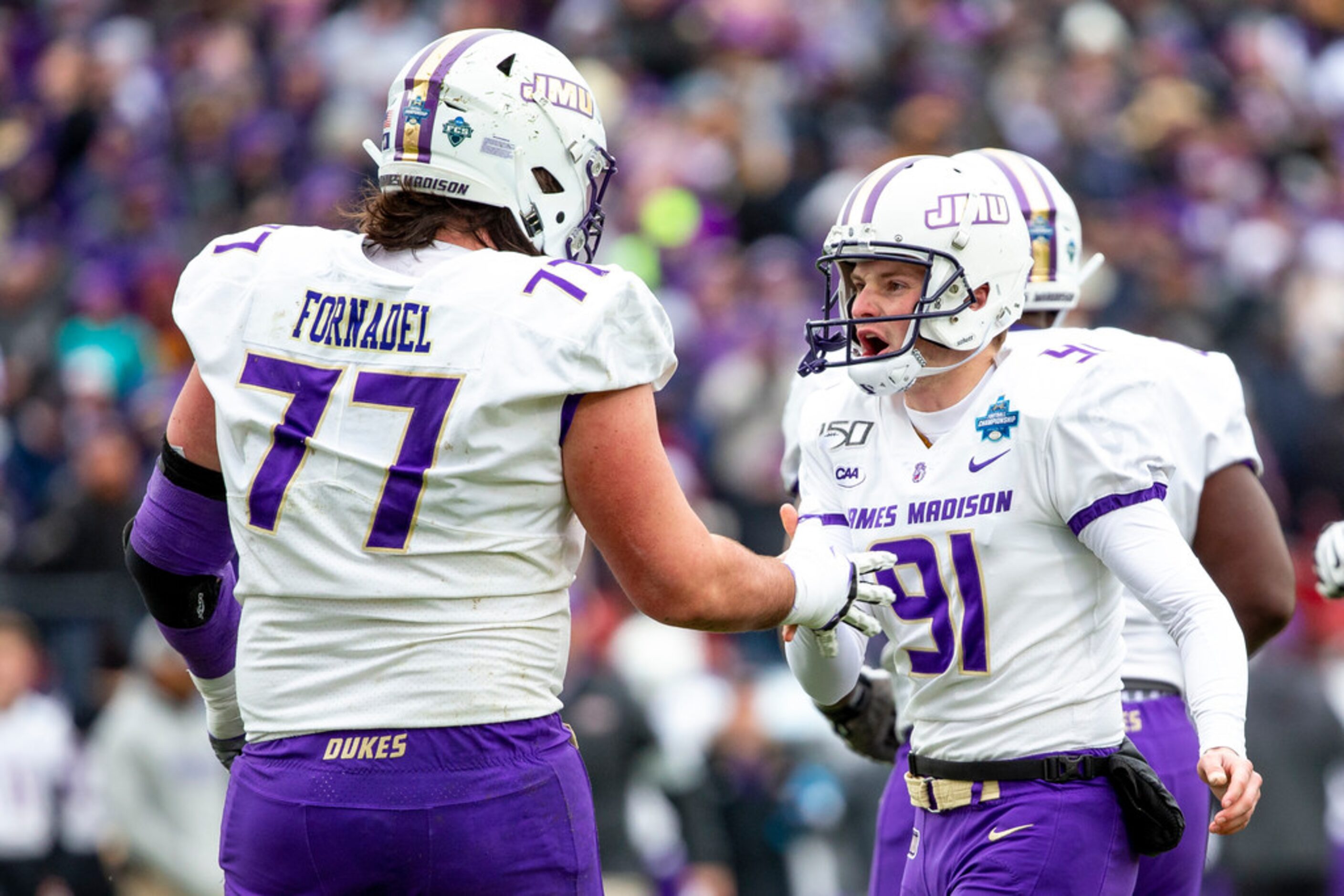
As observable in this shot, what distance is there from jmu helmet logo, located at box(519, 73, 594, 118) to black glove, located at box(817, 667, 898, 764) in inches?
66.1

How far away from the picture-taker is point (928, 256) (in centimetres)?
389

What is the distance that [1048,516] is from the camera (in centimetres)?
373

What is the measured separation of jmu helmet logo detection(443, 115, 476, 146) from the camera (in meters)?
3.42

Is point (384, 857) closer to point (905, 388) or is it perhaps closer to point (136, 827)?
point (905, 388)

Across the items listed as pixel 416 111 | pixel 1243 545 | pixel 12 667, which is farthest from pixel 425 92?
pixel 12 667

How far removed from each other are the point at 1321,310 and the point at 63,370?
7.75 metres

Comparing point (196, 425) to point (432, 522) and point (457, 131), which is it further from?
point (457, 131)

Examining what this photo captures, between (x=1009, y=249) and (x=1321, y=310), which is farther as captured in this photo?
(x=1321, y=310)

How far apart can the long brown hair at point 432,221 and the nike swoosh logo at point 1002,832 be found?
1.45 metres

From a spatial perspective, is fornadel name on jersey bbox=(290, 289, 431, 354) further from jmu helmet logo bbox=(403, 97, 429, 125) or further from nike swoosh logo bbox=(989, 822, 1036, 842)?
nike swoosh logo bbox=(989, 822, 1036, 842)

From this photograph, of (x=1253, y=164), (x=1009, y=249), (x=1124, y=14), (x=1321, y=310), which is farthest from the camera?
(x=1124, y=14)

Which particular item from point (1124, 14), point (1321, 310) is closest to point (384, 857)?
point (1321, 310)

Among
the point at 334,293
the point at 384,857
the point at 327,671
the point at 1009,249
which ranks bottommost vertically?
the point at 384,857

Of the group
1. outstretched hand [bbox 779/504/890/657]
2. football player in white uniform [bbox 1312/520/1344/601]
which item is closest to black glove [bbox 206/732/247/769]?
outstretched hand [bbox 779/504/890/657]
